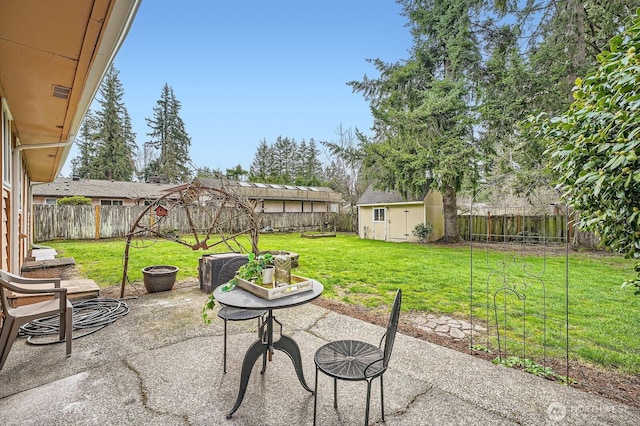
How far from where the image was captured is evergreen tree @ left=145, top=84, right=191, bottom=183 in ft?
102

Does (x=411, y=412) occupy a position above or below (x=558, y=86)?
below

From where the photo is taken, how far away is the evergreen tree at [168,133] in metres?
31.1

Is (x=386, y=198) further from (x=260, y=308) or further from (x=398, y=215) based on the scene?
(x=260, y=308)

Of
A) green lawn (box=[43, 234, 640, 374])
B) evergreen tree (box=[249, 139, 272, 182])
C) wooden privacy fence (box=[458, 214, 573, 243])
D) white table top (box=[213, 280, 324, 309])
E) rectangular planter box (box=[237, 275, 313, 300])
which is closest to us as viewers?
white table top (box=[213, 280, 324, 309])

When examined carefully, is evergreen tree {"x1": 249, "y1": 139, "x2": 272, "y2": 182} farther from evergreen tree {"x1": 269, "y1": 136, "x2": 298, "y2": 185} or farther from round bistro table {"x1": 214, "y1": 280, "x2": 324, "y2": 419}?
round bistro table {"x1": 214, "y1": 280, "x2": 324, "y2": 419}

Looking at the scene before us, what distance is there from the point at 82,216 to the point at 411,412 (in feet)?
49.7

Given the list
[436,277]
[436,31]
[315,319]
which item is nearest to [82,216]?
[315,319]

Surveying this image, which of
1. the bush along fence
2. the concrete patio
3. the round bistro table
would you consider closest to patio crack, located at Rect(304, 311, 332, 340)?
the concrete patio

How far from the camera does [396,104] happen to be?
1326 cm

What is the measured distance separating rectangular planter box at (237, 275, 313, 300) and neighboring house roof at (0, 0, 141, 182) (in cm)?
184

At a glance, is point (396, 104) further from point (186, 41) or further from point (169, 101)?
point (169, 101)

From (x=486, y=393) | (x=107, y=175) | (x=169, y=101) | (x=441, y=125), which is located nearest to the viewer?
(x=486, y=393)

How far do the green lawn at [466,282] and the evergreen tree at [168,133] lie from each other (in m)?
22.4

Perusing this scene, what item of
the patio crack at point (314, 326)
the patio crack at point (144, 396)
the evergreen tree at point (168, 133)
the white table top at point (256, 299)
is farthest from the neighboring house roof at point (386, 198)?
the evergreen tree at point (168, 133)
